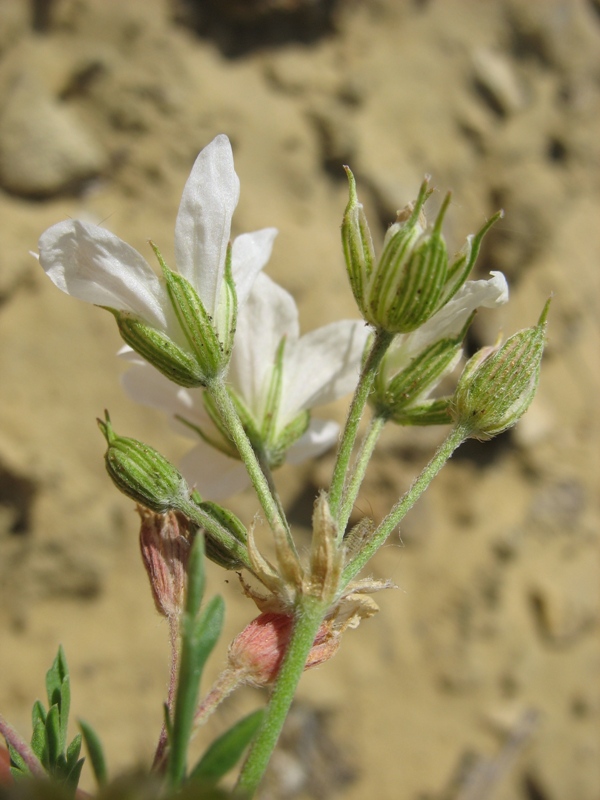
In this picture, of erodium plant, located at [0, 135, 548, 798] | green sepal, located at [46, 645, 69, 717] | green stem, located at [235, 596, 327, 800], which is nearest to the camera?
green stem, located at [235, 596, 327, 800]

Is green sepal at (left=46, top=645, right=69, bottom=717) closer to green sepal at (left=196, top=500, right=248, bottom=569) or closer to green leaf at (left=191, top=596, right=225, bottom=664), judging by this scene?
green sepal at (left=196, top=500, right=248, bottom=569)

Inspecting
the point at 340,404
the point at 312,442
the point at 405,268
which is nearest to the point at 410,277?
the point at 405,268

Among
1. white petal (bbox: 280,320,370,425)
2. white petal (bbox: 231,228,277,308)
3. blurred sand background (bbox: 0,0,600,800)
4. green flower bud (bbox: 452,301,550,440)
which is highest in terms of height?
white petal (bbox: 231,228,277,308)

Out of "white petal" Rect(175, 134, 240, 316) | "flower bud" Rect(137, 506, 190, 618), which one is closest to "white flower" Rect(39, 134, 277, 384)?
"white petal" Rect(175, 134, 240, 316)

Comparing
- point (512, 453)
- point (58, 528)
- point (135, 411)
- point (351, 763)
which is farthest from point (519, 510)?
point (58, 528)

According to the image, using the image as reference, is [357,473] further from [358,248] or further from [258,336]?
[258,336]

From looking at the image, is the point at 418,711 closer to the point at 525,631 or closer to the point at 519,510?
the point at 525,631
